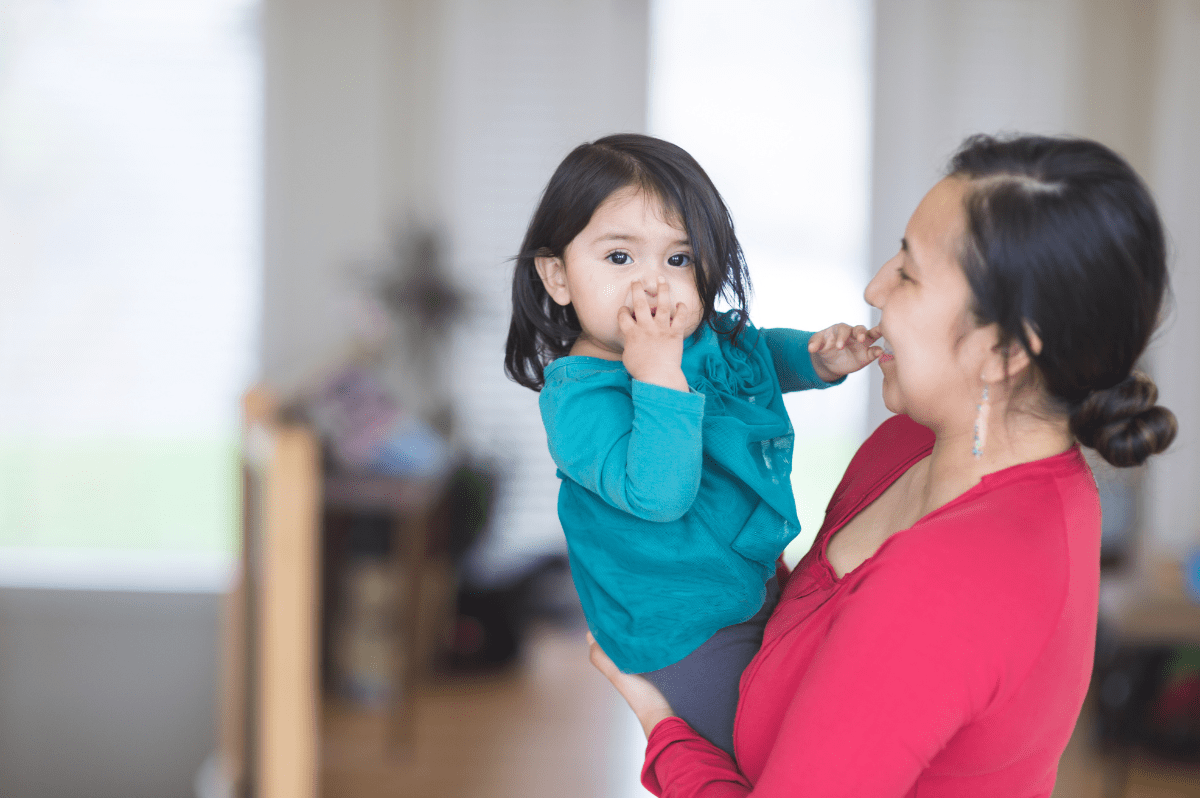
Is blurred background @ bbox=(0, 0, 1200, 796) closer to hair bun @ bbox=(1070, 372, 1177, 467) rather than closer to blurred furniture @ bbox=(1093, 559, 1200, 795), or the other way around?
blurred furniture @ bbox=(1093, 559, 1200, 795)

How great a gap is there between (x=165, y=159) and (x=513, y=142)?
1.37m

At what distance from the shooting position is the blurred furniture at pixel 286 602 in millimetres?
1904

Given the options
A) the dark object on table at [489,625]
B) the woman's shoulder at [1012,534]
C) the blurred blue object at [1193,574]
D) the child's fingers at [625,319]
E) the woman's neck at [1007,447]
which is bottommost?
the dark object on table at [489,625]

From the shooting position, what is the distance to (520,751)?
302 cm

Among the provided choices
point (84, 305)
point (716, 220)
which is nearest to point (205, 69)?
point (84, 305)

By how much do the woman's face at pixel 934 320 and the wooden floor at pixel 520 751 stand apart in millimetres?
2361

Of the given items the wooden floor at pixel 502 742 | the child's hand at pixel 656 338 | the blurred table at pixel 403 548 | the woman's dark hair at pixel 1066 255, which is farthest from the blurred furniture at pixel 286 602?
the woman's dark hair at pixel 1066 255

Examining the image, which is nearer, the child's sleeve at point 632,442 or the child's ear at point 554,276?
the child's sleeve at point 632,442

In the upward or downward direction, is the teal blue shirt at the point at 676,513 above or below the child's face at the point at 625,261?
below

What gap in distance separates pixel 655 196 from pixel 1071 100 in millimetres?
3435

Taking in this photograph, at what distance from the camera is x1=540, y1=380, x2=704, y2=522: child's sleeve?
756 mm

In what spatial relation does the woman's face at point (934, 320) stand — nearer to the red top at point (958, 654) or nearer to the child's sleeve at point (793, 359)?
the red top at point (958, 654)

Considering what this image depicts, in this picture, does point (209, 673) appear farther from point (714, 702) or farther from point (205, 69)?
point (714, 702)

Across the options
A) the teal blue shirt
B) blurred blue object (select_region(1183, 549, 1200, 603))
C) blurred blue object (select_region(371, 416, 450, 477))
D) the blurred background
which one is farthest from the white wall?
the teal blue shirt
